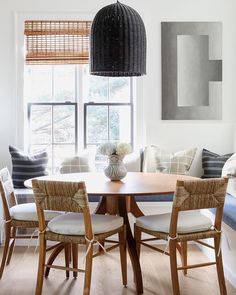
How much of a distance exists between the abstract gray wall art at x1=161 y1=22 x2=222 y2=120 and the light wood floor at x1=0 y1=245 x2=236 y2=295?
1.85m

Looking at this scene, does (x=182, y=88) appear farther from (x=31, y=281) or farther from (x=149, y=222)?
(x=31, y=281)

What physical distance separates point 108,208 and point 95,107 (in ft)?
6.23

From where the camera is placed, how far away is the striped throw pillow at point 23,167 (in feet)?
15.9

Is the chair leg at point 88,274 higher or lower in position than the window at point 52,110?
lower

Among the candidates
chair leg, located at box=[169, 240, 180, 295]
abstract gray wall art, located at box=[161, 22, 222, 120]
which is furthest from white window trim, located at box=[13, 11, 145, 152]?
chair leg, located at box=[169, 240, 180, 295]

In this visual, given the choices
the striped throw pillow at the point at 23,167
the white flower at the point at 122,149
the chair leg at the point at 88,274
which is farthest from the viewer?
the striped throw pillow at the point at 23,167

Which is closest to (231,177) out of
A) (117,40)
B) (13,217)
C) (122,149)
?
(122,149)

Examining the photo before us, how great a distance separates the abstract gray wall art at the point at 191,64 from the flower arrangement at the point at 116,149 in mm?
1658

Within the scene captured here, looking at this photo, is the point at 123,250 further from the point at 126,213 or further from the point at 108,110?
the point at 108,110

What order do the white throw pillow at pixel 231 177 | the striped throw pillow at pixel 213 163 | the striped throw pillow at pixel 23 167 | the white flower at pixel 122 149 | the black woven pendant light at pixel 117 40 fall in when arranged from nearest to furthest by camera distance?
the black woven pendant light at pixel 117 40 → the white flower at pixel 122 149 → the white throw pillow at pixel 231 177 → the striped throw pillow at pixel 23 167 → the striped throw pillow at pixel 213 163

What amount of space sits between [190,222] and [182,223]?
2.5 inches

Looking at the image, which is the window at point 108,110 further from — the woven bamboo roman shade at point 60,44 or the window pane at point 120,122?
the woven bamboo roman shade at point 60,44

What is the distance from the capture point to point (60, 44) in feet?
16.8

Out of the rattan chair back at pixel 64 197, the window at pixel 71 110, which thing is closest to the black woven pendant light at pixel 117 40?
the rattan chair back at pixel 64 197
